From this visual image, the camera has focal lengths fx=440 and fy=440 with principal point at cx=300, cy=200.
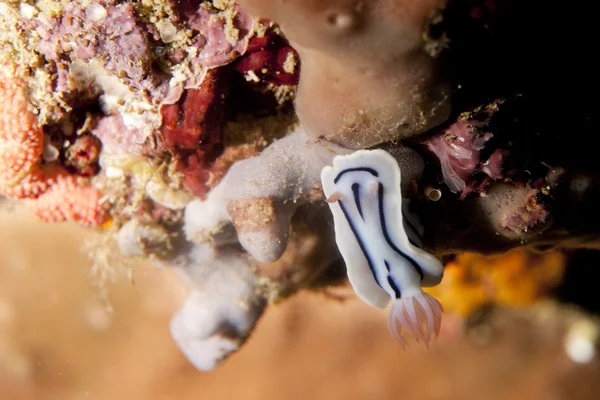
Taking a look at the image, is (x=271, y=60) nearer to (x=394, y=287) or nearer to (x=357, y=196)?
(x=357, y=196)

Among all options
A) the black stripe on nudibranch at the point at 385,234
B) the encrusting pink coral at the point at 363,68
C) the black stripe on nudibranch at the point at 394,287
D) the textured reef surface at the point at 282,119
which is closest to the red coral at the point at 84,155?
the textured reef surface at the point at 282,119

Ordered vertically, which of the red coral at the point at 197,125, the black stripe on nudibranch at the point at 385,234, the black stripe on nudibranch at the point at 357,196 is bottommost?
the black stripe on nudibranch at the point at 385,234

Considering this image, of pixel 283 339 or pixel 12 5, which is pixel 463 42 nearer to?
pixel 12 5

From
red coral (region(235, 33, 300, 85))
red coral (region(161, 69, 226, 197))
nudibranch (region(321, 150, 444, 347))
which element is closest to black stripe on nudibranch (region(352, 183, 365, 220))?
nudibranch (region(321, 150, 444, 347))

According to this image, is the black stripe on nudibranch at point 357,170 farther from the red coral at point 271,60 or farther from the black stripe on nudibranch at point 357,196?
the red coral at point 271,60

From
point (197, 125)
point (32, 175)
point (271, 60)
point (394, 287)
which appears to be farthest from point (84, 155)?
point (394, 287)

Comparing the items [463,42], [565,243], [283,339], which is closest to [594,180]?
[565,243]
